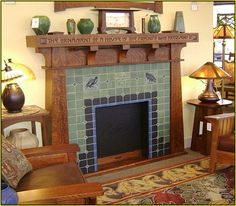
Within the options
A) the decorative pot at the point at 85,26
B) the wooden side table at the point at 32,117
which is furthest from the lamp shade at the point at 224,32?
the wooden side table at the point at 32,117

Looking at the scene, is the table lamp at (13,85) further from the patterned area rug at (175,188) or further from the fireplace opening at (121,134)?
the patterned area rug at (175,188)

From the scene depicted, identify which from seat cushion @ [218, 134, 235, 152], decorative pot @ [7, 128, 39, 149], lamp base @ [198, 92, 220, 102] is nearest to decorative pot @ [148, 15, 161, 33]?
lamp base @ [198, 92, 220, 102]

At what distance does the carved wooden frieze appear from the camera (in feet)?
10.9

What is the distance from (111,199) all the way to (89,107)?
1.04 m

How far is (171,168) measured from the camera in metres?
3.86

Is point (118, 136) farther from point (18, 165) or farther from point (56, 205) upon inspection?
point (56, 205)

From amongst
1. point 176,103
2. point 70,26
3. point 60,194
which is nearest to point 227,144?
point 176,103

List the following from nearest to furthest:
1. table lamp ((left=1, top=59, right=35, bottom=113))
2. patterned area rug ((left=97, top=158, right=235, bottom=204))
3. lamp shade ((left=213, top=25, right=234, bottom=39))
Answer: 1. patterned area rug ((left=97, top=158, right=235, bottom=204))
2. table lamp ((left=1, top=59, right=35, bottom=113))
3. lamp shade ((left=213, top=25, right=234, bottom=39))

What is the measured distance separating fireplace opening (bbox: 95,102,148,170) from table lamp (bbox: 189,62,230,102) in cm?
70

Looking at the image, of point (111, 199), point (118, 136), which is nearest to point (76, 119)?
point (118, 136)

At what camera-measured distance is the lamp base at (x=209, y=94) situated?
430 centimetres

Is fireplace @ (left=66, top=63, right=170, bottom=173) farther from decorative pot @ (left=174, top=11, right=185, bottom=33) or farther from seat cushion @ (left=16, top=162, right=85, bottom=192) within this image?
seat cushion @ (left=16, top=162, right=85, bottom=192)

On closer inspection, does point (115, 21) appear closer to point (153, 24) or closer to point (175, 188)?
point (153, 24)

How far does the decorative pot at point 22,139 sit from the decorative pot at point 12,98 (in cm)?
21
